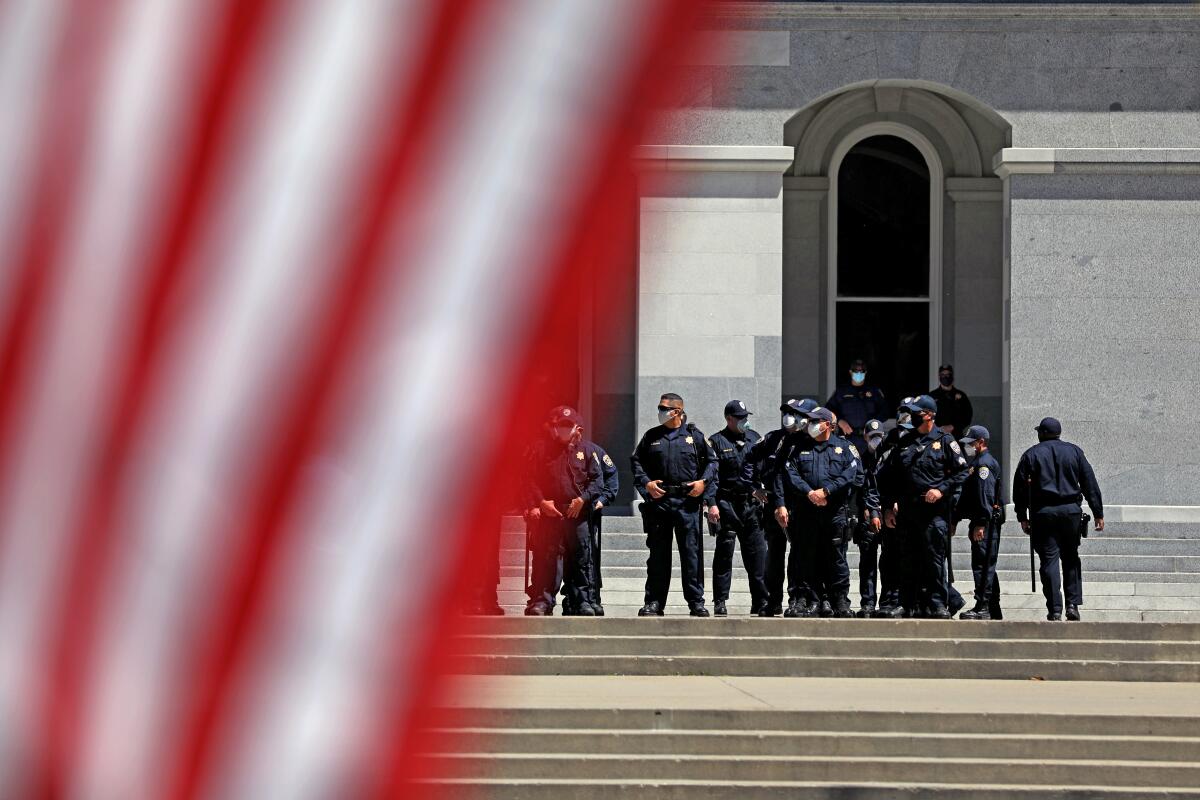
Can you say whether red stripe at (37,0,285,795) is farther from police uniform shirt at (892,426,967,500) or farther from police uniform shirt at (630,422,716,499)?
police uniform shirt at (892,426,967,500)

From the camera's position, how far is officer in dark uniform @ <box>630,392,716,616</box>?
14305 mm

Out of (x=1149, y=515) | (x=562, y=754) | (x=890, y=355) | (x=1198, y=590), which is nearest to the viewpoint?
(x=562, y=754)

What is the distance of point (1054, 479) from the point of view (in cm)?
1452

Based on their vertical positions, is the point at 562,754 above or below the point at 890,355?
below

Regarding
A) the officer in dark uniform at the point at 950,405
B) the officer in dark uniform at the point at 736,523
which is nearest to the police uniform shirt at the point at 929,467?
the officer in dark uniform at the point at 736,523

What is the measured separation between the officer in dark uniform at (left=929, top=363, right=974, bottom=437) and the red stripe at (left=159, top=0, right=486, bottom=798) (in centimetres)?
1760

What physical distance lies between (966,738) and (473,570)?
9.67 meters

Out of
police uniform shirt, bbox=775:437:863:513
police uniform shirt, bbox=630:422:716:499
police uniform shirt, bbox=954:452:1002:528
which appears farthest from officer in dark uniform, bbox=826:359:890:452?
police uniform shirt, bbox=630:422:716:499

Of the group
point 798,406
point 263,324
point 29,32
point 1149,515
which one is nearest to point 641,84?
point 263,324

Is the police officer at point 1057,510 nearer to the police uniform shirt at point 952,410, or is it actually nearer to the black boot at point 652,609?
the black boot at point 652,609

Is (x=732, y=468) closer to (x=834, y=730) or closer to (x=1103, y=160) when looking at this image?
(x=834, y=730)

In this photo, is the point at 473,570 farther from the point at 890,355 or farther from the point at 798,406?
the point at 890,355

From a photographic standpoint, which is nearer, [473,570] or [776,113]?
[473,570]

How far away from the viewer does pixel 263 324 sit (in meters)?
1.21
